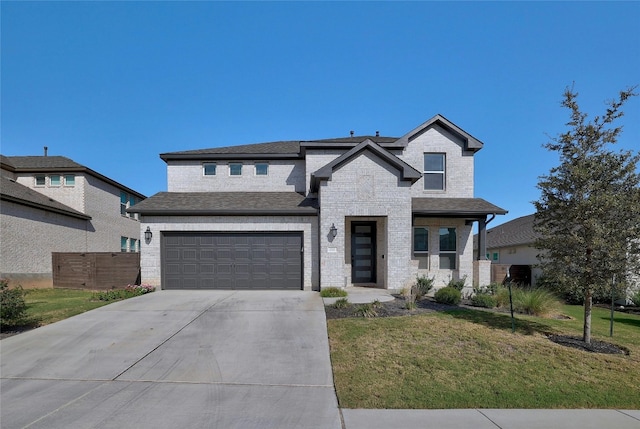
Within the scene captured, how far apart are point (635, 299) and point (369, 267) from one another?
1104cm

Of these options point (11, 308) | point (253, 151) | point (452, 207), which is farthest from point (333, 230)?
point (11, 308)

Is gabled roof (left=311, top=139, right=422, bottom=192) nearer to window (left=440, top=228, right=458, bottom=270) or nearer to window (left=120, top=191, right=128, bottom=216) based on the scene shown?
window (left=440, top=228, right=458, bottom=270)

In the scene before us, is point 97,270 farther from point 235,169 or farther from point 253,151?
point 253,151

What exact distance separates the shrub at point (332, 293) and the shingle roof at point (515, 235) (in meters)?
15.0

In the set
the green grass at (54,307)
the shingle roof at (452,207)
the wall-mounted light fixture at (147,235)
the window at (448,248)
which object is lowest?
the green grass at (54,307)

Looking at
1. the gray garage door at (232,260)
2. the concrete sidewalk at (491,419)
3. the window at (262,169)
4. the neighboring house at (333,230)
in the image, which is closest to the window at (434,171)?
the neighboring house at (333,230)

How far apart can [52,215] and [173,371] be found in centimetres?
1688

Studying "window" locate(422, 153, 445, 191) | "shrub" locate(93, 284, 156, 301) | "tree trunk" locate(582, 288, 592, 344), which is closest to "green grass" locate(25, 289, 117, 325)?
"shrub" locate(93, 284, 156, 301)

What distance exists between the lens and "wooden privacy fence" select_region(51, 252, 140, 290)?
14.8 metres

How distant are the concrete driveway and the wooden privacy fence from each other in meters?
5.71

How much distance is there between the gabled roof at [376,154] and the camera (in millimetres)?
12750

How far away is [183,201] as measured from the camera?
1441cm

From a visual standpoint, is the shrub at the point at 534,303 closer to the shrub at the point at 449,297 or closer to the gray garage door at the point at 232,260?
the shrub at the point at 449,297

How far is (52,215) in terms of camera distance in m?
17.4
